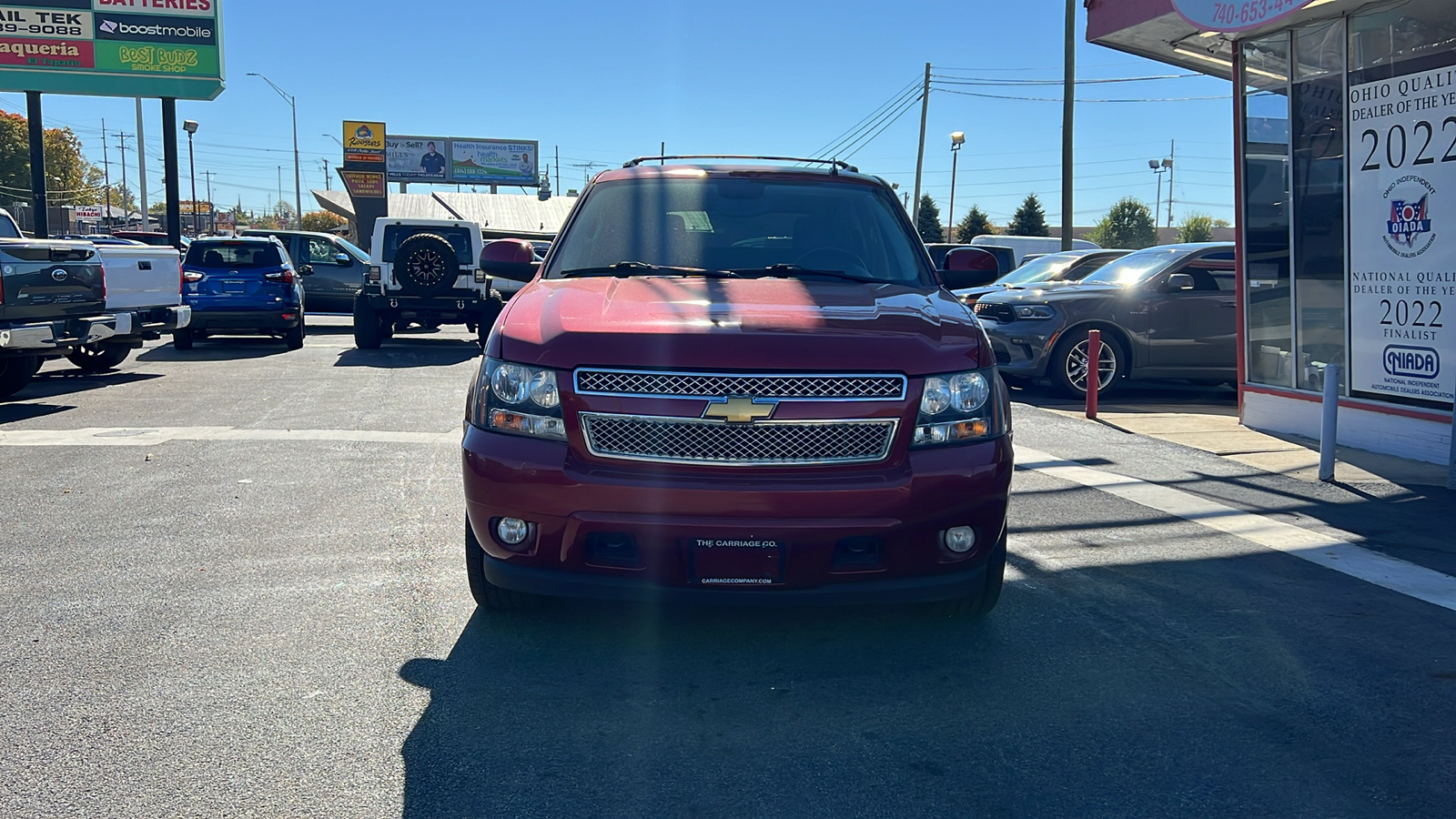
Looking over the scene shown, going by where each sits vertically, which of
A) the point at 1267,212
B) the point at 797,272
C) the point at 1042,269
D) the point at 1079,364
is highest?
the point at 1267,212

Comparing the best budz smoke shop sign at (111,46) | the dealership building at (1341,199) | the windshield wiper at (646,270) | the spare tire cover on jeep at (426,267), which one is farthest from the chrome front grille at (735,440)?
the best budz smoke shop sign at (111,46)

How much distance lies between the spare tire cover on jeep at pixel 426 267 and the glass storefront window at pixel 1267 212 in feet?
33.9

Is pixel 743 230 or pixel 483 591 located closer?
pixel 483 591

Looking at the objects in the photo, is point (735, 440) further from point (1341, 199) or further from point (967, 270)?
point (1341, 199)

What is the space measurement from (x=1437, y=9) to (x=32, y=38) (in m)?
28.2

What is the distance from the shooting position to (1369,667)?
13.1 ft

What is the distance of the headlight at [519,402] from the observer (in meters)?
3.76

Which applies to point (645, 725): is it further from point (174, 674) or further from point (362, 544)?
point (362, 544)

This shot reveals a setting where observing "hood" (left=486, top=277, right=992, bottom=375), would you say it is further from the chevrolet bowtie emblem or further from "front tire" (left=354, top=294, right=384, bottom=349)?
"front tire" (left=354, top=294, right=384, bottom=349)

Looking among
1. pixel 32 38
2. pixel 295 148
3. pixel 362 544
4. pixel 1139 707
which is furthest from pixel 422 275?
pixel 295 148

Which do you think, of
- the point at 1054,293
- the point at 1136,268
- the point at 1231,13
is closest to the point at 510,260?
the point at 1231,13

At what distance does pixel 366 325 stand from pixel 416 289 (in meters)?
0.87

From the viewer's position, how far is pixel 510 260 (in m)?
5.52

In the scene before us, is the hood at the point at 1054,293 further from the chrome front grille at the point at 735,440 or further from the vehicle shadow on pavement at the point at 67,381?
the vehicle shadow on pavement at the point at 67,381
